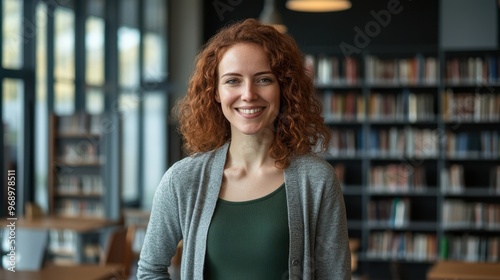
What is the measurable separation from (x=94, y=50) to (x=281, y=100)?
8203 mm

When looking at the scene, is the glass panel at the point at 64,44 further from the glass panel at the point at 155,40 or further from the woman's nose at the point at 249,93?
the woman's nose at the point at 249,93

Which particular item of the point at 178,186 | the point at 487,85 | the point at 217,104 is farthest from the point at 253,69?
the point at 487,85

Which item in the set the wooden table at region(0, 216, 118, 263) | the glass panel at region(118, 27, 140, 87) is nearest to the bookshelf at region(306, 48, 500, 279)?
the glass panel at region(118, 27, 140, 87)

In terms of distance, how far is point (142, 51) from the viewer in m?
11.1

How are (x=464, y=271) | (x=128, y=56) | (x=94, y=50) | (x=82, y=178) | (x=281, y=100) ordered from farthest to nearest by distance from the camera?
(x=128, y=56) < (x=94, y=50) < (x=82, y=178) < (x=464, y=271) < (x=281, y=100)

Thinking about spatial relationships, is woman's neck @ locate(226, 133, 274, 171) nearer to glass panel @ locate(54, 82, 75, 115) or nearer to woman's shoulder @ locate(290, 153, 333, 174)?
woman's shoulder @ locate(290, 153, 333, 174)

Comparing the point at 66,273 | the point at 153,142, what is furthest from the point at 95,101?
the point at 66,273

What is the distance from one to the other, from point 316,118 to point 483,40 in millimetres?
8845

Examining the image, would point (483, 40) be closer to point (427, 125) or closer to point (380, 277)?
point (427, 125)

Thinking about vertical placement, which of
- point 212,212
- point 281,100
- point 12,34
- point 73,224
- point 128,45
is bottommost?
point 73,224

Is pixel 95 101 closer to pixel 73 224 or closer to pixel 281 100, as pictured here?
pixel 73 224

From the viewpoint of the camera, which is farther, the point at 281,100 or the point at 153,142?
the point at 153,142

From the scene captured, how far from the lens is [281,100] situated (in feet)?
6.08

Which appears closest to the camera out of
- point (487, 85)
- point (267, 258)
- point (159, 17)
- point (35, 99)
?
point (267, 258)
